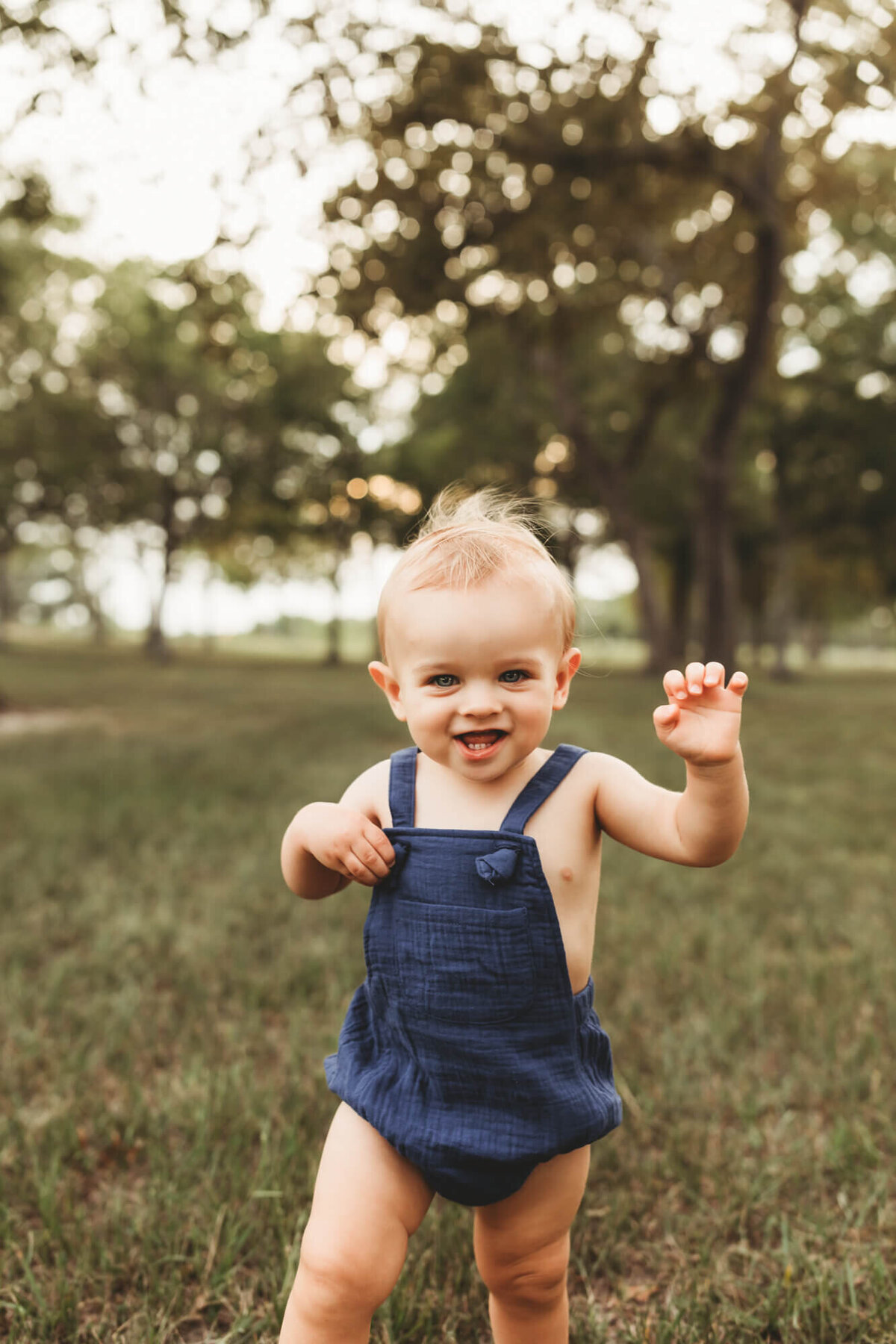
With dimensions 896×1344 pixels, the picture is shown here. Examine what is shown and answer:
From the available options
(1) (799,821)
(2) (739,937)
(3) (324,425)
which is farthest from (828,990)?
(3) (324,425)

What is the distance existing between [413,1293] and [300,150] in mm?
8692

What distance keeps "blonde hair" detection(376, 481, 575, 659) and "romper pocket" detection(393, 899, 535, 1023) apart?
455mm

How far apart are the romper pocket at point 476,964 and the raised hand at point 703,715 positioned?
37cm

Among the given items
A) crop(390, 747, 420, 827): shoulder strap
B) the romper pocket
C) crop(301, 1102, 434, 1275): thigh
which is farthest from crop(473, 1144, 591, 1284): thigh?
crop(390, 747, 420, 827): shoulder strap

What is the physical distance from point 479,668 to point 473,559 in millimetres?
177

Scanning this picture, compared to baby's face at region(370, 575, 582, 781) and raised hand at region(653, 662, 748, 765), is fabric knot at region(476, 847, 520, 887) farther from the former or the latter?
raised hand at region(653, 662, 748, 765)

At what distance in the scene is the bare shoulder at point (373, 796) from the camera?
5.39 feet

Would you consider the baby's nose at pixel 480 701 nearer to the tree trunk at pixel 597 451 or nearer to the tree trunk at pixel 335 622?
the tree trunk at pixel 597 451

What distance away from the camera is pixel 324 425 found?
27.8 metres

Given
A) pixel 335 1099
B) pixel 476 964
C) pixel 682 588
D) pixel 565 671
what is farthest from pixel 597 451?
pixel 476 964

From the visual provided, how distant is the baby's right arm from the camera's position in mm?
1504

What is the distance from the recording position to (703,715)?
1400 mm

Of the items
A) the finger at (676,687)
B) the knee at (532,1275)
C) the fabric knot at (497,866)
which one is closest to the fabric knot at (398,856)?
the fabric knot at (497,866)

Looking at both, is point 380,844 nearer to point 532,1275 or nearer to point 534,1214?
point 534,1214
